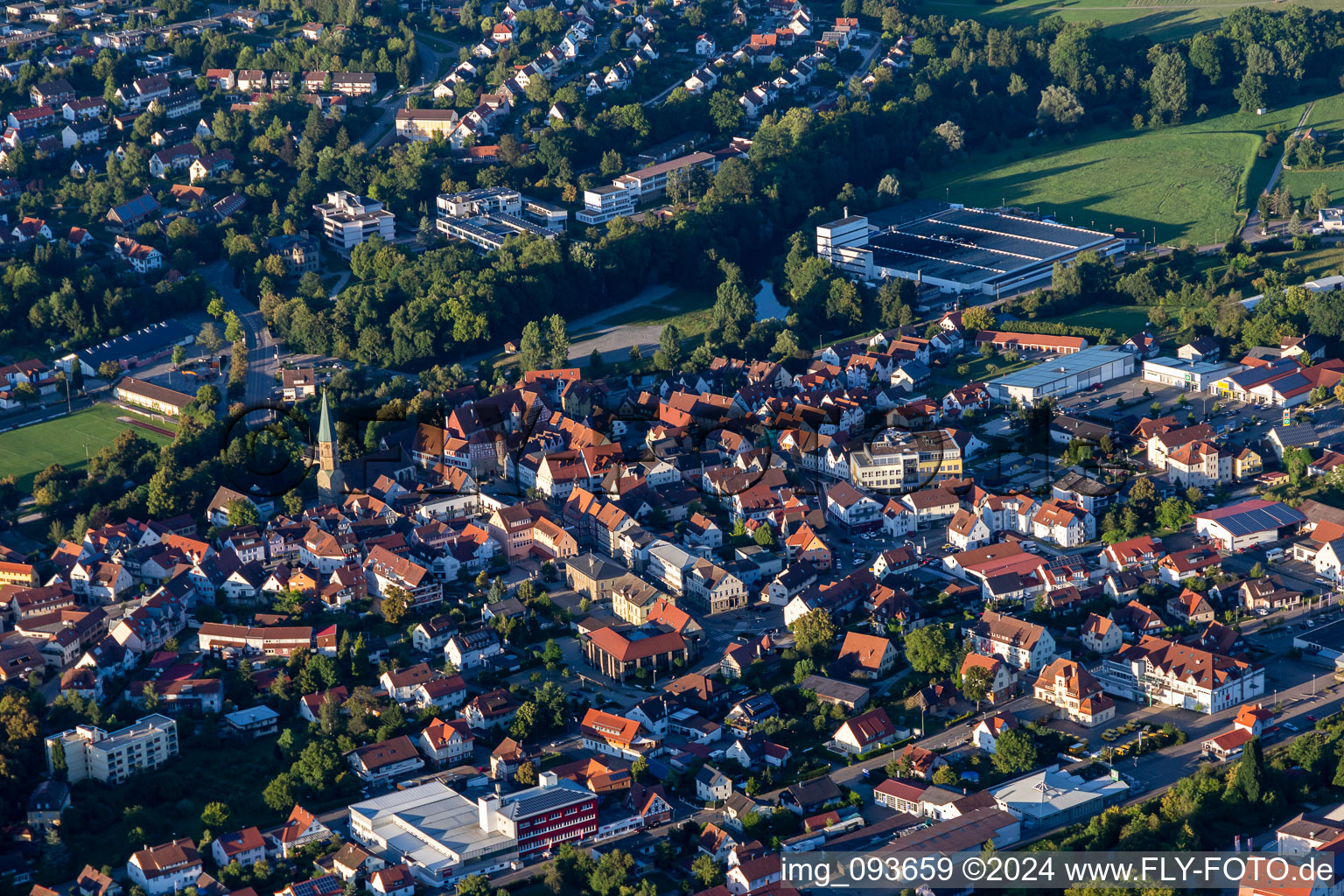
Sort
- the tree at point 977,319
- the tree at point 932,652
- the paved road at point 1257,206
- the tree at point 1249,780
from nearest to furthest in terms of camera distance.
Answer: the tree at point 1249,780 < the tree at point 932,652 < the tree at point 977,319 < the paved road at point 1257,206

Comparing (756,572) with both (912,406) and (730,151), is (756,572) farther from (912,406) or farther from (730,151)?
(730,151)

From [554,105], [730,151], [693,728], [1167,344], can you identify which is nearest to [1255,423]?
[1167,344]

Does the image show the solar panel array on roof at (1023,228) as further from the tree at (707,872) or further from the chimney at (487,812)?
the tree at (707,872)

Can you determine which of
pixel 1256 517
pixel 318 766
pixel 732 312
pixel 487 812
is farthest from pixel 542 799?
pixel 732 312

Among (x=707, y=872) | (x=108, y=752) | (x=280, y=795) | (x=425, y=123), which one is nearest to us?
(x=707, y=872)

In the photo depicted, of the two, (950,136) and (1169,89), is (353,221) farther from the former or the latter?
A: (1169,89)

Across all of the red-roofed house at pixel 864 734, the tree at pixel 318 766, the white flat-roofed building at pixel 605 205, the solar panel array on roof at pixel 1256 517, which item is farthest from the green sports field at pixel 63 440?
the solar panel array on roof at pixel 1256 517

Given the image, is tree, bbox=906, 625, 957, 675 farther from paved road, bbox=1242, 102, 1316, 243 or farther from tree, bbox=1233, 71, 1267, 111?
tree, bbox=1233, 71, 1267, 111
